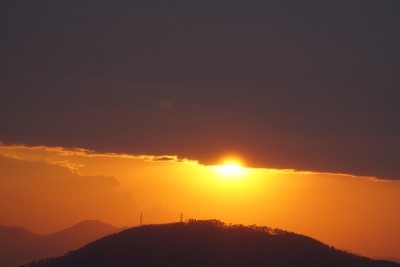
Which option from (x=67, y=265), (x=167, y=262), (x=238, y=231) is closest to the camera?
(x=167, y=262)

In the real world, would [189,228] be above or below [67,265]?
above

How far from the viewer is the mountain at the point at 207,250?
6981 centimetres

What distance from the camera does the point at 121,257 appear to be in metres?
72.0

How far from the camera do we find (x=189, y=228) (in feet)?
259

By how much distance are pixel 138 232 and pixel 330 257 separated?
2567cm

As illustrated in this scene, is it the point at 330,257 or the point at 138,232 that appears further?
the point at 138,232

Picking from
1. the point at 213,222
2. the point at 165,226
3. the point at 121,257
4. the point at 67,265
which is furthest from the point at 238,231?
the point at 67,265

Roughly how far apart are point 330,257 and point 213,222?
56.4ft

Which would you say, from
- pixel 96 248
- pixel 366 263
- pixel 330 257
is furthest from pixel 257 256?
pixel 96 248

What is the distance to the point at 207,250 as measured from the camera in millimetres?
72375

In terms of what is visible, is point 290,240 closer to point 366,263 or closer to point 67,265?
point 366,263

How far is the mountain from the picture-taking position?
69.8m

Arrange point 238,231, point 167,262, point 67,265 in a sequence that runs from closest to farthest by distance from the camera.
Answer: point 167,262 → point 67,265 → point 238,231

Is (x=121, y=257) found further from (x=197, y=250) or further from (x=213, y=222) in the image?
(x=213, y=222)
